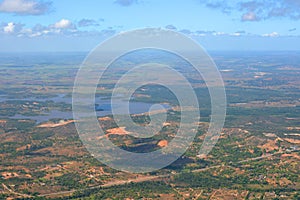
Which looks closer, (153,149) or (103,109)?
(153,149)

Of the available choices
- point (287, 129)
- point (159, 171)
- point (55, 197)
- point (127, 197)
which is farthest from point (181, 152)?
point (287, 129)

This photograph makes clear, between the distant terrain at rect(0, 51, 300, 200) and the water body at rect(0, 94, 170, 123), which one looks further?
the water body at rect(0, 94, 170, 123)

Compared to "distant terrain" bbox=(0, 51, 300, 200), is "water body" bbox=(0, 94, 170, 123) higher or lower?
higher

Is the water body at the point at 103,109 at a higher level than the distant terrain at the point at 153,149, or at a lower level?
higher

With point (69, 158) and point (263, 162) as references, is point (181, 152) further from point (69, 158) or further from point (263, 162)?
point (69, 158)

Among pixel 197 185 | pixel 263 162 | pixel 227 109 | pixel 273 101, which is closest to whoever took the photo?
pixel 197 185

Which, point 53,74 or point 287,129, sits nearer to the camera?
point 287,129

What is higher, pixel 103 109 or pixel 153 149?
pixel 103 109

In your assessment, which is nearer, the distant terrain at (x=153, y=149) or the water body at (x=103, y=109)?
the distant terrain at (x=153, y=149)

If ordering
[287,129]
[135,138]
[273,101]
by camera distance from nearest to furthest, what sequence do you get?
[135,138]
[287,129]
[273,101]

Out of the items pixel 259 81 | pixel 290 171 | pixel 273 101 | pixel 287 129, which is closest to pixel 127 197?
pixel 290 171
